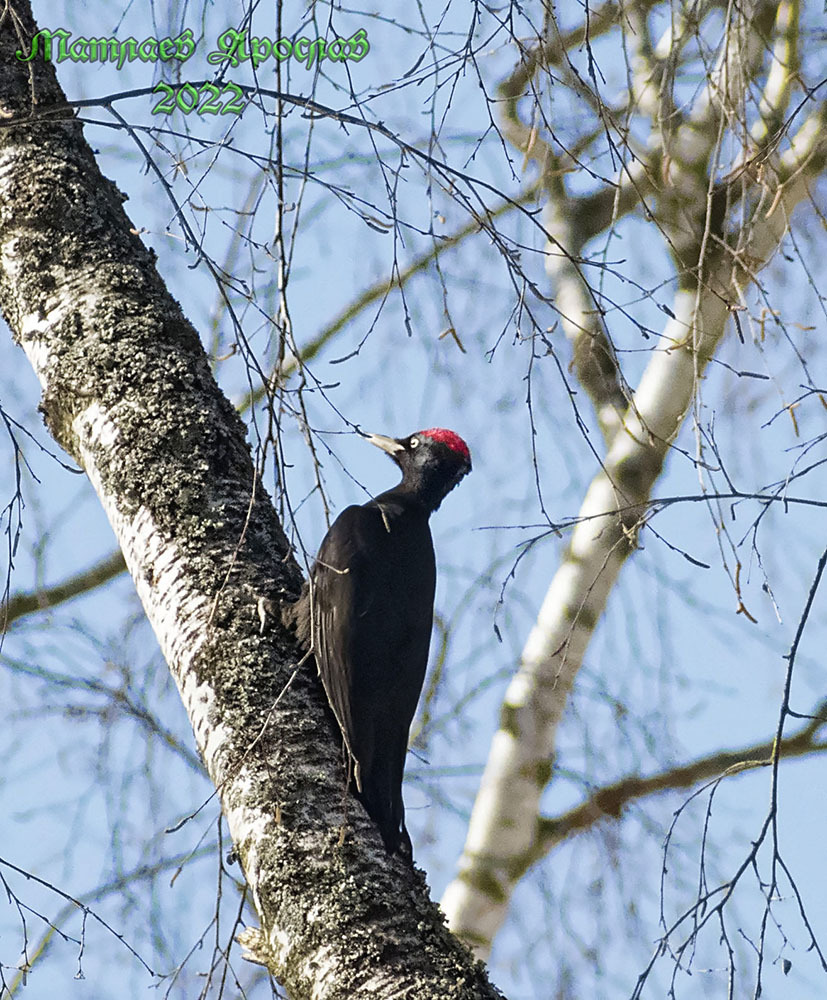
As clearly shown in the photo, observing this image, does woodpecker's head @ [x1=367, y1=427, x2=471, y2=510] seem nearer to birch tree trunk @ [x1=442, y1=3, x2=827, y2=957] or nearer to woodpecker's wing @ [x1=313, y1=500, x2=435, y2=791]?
woodpecker's wing @ [x1=313, y1=500, x2=435, y2=791]

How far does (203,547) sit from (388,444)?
1385 mm

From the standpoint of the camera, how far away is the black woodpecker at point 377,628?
238 cm

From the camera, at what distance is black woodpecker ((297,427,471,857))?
238 centimetres

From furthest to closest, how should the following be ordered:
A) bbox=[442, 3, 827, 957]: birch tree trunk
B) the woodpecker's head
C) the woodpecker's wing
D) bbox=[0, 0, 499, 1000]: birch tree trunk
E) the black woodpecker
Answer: bbox=[442, 3, 827, 957]: birch tree trunk
the woodpecker's head
the woodpecker's wing
the black woodpecker
bbox=[0, 0, 499, 1000]: birch tree trunk

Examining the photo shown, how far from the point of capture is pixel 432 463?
11.5ft

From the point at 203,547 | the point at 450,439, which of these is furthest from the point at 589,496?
the point at 203,547

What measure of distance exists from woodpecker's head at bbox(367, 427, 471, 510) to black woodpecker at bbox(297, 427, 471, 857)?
0.17m

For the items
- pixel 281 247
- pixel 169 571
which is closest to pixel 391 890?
pixel 169 571

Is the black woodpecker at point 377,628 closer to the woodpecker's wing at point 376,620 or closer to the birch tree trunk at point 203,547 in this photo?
the woodpecker's wing at point 376,620

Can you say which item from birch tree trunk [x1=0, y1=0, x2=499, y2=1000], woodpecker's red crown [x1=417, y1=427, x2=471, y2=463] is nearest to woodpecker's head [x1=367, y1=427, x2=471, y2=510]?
woodpecker's red crown [x1=417, y1=427, x2=471, y2=463]

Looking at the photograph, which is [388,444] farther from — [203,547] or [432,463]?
[203,547]

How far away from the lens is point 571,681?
3.81m

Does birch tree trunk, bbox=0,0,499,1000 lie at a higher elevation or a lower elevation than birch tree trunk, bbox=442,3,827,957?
lower

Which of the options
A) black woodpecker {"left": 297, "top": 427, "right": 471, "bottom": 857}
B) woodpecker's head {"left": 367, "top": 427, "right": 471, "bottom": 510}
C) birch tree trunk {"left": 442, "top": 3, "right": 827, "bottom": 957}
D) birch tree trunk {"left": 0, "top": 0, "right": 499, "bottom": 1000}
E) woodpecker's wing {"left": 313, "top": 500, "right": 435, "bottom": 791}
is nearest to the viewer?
birch tree trunk {"left": 0, "top": 0, "right": 499, "bottom": 1000}
